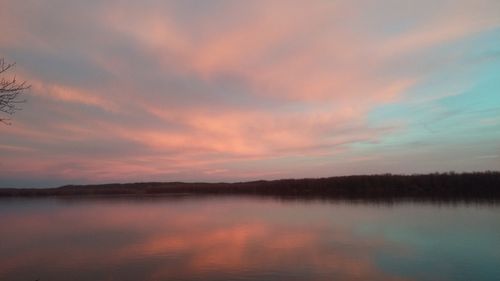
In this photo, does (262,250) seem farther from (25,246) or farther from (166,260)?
(25,246)

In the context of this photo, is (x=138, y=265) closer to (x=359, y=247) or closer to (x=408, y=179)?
(x=359, y=247)

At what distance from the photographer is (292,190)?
6431 cm

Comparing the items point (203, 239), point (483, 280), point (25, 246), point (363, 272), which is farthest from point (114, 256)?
point (483, 280)

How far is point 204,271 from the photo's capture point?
10.6 m

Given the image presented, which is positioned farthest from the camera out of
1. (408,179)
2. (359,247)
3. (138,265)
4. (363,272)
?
(408,179)

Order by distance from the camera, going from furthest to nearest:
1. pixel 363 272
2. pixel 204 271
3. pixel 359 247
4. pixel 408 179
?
pixel 408 179
pixel 359 247
pixel 204 271
pixel 363 272

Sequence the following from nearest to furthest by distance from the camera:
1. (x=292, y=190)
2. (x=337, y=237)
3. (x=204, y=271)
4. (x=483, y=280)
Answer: (x=483, y=280)
(x=204, y=271)
(x=337, y=237)
(x=292, y=190)

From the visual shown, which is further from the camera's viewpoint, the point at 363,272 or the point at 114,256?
the point at 114,256

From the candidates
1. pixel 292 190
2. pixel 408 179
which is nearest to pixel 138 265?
pixel 408 179

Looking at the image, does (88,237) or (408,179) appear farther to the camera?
(408,179)

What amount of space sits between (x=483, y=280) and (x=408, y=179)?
4520cm

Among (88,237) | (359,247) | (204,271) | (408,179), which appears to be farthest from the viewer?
(408,179)

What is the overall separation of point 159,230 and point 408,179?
39.9m

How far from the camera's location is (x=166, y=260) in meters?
12.2
